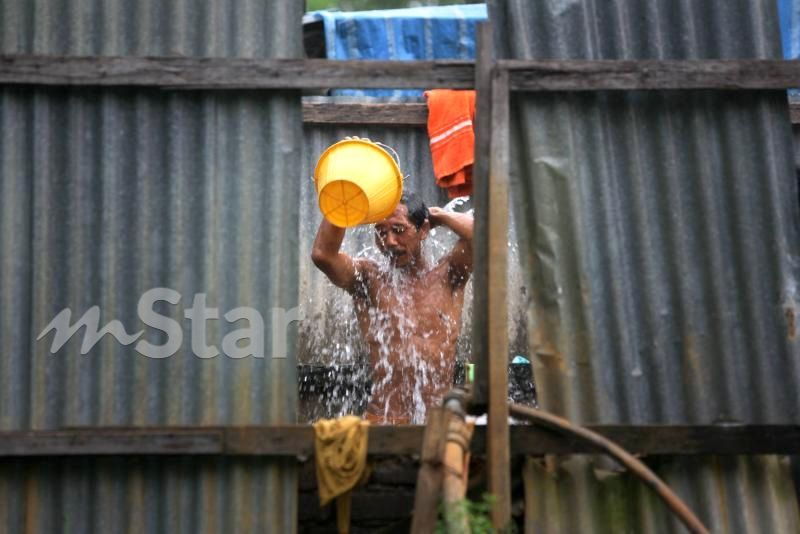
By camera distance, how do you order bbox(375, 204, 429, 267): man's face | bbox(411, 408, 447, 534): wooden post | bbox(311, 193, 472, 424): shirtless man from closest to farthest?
bbox(411, 408, 447, 534): wooden post → bbox(311, 193, 472, 424): shirtless man → bbox(375, 204, 429, 267): man's face

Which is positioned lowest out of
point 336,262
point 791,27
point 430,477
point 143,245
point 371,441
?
point 430,477

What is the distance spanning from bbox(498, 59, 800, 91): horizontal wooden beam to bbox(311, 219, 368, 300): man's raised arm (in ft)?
6.98

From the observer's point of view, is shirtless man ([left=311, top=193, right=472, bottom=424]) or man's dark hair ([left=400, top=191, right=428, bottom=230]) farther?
man's dark hair ([left=400, top=191, right=428, bottom=230])

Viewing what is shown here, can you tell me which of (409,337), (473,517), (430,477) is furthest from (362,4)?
(473,517)

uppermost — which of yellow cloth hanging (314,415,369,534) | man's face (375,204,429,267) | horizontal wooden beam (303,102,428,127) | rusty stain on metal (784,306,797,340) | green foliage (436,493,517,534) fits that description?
horizontal wooden beam (303,102,428,127)

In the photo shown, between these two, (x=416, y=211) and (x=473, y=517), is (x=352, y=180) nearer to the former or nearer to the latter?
(x=416, y=211)

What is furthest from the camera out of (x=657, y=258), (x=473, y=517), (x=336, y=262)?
(x=336, y=262)

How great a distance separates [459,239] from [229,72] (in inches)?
98.3

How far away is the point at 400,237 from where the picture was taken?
6492mm

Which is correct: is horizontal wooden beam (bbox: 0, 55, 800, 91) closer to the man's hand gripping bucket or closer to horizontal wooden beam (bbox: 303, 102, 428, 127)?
the man's hand gripping bucket

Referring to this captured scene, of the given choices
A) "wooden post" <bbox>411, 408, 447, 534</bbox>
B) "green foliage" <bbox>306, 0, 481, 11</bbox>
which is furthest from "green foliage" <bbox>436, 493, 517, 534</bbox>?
"green foliage" <bbox>306, 0, 481, 11</bbox>

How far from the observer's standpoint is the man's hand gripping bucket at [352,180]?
201 inches

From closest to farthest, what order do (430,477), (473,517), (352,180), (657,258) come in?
(473,517)
(430,477)
(657,258)
(352,180)

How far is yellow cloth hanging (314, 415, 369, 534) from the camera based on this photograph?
3910 mm
